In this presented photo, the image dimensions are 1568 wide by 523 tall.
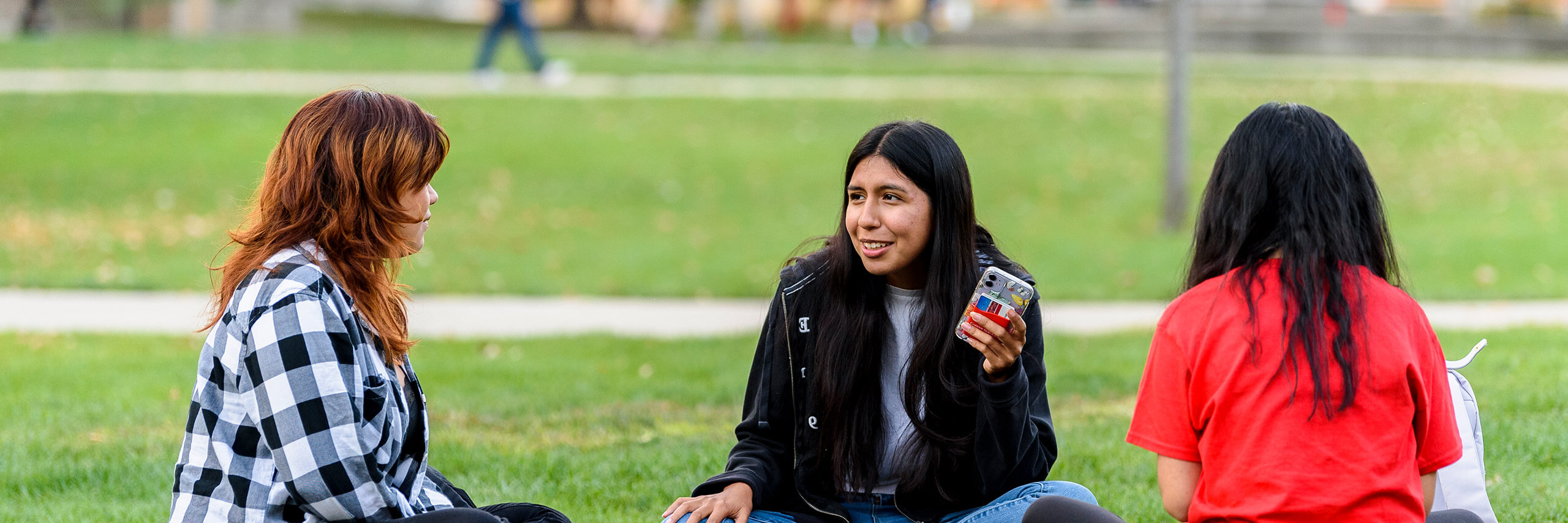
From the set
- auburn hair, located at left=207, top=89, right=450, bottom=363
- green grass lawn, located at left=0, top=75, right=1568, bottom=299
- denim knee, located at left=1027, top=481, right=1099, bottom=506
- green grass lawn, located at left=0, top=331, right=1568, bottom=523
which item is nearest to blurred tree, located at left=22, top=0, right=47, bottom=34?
green grass lawn, located at left=0, top=75, right=1568, bottom=299

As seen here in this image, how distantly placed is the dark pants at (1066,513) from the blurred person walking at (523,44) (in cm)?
1769

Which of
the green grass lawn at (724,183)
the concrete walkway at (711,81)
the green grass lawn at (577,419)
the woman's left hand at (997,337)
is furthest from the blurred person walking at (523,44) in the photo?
the woman's left hand at (997,337)

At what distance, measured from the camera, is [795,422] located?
10.6ft

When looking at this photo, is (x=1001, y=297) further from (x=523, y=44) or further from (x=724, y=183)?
(x=523, y=44)

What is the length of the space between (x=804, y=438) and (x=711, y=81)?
60.4 ft

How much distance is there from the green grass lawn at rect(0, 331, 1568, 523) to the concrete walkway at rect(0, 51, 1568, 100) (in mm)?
10888

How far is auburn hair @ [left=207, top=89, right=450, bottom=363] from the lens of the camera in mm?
2467

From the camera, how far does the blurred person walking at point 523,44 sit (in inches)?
789

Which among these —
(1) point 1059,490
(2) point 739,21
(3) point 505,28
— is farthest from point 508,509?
(2) point 739,21

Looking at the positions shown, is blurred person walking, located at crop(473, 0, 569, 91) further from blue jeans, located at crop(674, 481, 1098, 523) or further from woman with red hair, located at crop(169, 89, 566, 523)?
woman with red hair, located at crop(169, 89, 566, 523)

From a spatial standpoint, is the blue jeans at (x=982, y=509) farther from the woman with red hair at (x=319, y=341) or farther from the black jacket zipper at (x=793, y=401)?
the woman with red hair at (x=319, y=341)

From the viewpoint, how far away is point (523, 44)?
20.6m

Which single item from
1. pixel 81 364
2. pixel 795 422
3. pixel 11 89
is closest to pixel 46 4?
pixel 11 89

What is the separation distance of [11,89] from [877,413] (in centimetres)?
1777
